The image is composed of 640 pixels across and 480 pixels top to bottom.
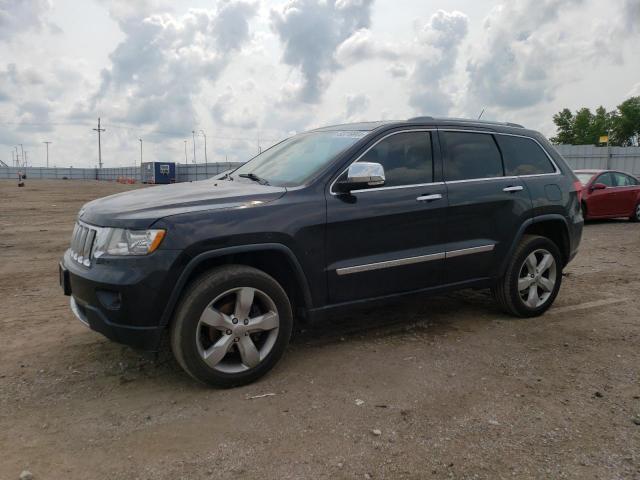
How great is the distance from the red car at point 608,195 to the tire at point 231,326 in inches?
446

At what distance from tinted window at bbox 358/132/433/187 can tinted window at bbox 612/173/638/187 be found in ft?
36.5

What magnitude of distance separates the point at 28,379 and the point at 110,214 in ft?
4.46

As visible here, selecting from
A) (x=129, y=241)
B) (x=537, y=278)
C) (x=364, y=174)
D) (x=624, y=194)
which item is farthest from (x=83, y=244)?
(x=624, y=194)

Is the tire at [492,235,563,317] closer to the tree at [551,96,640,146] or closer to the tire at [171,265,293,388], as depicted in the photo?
the tire at [171,265,293,388]

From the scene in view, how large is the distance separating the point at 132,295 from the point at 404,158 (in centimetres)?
240

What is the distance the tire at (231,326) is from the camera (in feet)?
11.1

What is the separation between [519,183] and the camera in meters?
4.98

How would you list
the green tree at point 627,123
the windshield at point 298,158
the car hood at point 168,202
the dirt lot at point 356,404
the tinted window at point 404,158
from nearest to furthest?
the dirt lot at point 356,404 < the car hood at point 168,202 < the windshield at point 298,158 < the tinted window at point 404,158 < the green tree at point 627,123

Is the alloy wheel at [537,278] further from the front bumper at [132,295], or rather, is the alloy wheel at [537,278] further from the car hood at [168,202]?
the front bumper at [132,295]

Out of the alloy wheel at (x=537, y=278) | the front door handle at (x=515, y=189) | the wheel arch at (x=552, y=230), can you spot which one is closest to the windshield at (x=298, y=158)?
the front door handle at (x=515, y=189)

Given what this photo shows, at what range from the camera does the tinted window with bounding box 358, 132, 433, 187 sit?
4.26 m

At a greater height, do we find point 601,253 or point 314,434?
point 601,253

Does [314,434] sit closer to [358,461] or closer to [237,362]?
[358,461]

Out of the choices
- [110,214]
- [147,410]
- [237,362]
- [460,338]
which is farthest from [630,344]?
[110,214]
